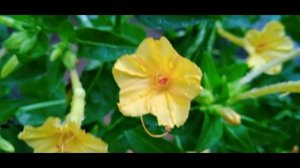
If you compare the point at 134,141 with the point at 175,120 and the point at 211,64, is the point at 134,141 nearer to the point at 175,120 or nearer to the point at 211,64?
the point at 211,64

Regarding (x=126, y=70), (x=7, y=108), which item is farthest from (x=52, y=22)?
(x=126, y=70)

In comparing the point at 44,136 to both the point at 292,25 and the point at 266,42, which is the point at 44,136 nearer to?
the point at 266,42

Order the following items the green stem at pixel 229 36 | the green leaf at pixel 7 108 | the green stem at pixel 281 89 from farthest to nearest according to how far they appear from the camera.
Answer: the green stem at pixel 229 36 < the green leaf at pixel 7 108 < the green stem at pixel 281 89

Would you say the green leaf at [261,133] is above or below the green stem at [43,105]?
below

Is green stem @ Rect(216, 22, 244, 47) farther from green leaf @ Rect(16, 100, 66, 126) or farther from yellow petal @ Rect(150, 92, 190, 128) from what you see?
yellow petal @ Rect(150, 92, 190, 128)

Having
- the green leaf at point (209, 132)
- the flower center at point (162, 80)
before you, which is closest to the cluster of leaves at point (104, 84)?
the green leaf at point (209, 132)

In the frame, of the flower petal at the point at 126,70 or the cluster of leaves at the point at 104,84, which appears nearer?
the flower petal at the point at 126,70

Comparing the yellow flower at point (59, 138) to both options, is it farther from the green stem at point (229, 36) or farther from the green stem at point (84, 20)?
the green stem at point (229, 36)
